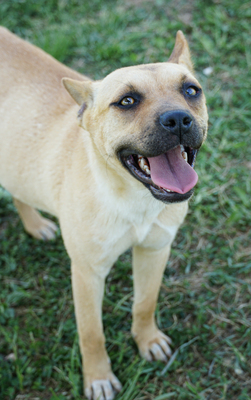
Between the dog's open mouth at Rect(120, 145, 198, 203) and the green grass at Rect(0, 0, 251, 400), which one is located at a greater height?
the dog's open mouth at Rect(120, 145, 198, 203)

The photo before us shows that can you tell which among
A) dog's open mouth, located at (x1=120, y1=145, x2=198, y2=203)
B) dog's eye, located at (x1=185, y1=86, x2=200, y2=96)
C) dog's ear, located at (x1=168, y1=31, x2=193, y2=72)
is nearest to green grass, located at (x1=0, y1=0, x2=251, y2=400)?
dog's open mouth, located at (x1=120, y1=145, x2=198, y2=203)

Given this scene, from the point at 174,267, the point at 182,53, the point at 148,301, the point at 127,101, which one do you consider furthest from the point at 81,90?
the point at 174,267

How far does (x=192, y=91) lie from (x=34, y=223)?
242 centimetres

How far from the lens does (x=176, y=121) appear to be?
2.39 metres

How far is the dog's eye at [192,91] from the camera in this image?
9.07 feet

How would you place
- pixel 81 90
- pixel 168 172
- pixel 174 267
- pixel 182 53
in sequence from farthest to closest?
pixel 174 267, pixel 182 53, pixel 81 90, pixel 168 172

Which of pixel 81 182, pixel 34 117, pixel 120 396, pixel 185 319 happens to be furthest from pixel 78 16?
pixel 120 396

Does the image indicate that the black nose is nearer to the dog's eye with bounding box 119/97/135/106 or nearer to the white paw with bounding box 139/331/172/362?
the dog's eye with bounding box 119/97/135/106

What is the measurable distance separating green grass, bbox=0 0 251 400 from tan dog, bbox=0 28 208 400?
269mm

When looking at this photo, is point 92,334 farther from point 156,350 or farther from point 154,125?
point 154,125

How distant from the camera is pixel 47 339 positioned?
12.6ft

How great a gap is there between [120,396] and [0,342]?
3.85ft

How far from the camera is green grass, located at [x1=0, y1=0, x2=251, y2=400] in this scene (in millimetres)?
3543

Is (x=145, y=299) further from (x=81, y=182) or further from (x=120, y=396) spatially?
(x=81, y=182)
